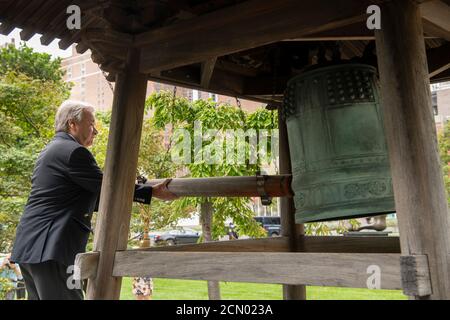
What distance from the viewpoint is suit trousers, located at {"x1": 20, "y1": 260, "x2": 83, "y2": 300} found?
2859 millimetres

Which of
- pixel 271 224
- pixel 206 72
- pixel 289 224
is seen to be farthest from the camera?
pixel 271 224

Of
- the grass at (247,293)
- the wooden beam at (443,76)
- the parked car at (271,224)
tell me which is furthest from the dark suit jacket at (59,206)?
the parked car at (271,224)

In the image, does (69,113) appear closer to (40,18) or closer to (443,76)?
(40,18)

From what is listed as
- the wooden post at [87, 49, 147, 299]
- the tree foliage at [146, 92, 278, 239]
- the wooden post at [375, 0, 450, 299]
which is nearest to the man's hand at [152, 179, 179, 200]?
the wooden post at [87, 49, 147, 299]

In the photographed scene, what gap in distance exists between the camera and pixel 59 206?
2.95 metres

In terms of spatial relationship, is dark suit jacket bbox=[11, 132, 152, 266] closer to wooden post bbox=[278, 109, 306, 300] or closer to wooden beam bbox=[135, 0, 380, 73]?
wooden beam bbox=[135, 0, 380, 73]

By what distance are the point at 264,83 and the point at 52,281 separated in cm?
246

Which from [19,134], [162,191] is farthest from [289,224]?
[19,134]

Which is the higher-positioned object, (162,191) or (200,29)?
(200,29)

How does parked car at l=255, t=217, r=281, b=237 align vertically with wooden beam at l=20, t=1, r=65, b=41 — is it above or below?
above

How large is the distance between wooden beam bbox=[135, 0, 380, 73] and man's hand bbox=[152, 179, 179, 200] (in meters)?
0.77
